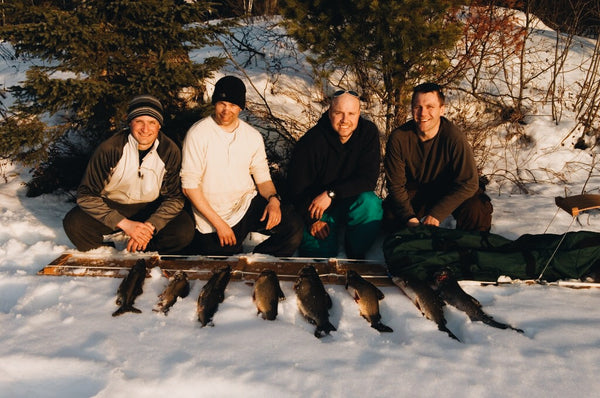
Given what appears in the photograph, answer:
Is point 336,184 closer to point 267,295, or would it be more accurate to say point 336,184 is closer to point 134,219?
point 267,295

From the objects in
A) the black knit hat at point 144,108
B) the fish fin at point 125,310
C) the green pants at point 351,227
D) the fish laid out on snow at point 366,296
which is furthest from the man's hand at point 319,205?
the fish fin at point 125,310

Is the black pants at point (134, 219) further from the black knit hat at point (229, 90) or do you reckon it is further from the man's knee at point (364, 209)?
the man's knee at point (364, 209)

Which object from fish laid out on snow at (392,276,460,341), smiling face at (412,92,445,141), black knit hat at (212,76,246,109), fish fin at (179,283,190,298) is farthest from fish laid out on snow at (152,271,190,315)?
smiling face at (412,92,445,141)

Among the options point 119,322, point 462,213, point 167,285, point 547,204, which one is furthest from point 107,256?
point 547,204

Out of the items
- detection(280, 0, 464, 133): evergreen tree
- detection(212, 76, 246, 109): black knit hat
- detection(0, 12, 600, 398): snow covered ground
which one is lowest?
detection(0, 12, 600, 398): snow covered ground

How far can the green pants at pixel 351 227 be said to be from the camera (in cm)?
422

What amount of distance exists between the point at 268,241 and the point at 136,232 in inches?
51.5

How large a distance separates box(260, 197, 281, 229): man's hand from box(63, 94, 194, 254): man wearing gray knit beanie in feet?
2.54

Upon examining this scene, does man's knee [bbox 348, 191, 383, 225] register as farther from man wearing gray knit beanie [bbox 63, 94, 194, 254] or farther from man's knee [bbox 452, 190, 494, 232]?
man wearing gray knit beanie [bbox 63, 94, 194, 254]

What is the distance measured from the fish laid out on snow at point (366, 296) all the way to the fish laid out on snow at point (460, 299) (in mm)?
495

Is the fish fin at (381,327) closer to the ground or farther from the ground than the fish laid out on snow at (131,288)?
closer to the ground

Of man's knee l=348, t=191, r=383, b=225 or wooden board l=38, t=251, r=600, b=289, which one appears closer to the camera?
wooden board l=38, t=251, r=600, b=289

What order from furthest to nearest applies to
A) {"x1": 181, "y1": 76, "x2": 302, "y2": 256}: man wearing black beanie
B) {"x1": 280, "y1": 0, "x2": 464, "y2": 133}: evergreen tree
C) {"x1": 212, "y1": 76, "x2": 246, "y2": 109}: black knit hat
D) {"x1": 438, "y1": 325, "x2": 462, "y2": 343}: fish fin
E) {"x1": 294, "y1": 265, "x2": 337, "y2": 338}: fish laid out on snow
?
{"x1": 280, "y1": 0, "x2": 464, "y2": 133}: evergreen tree → {"x1": 181, "y1": 76, "x2": 302, "y2": 256}: man wearing black beanie → {"x1": 212, "y1": 76, "x2": 246, "y2": 109}: black knit hat → {"x1": 294, "y1": 265, "x2": 337, "y2": 338}: fish laid out on snow → {"x1": 438, "y1": 325, "x2": 462, "y2": 343}: fish fin

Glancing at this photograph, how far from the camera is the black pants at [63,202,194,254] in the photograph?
3.96 m
